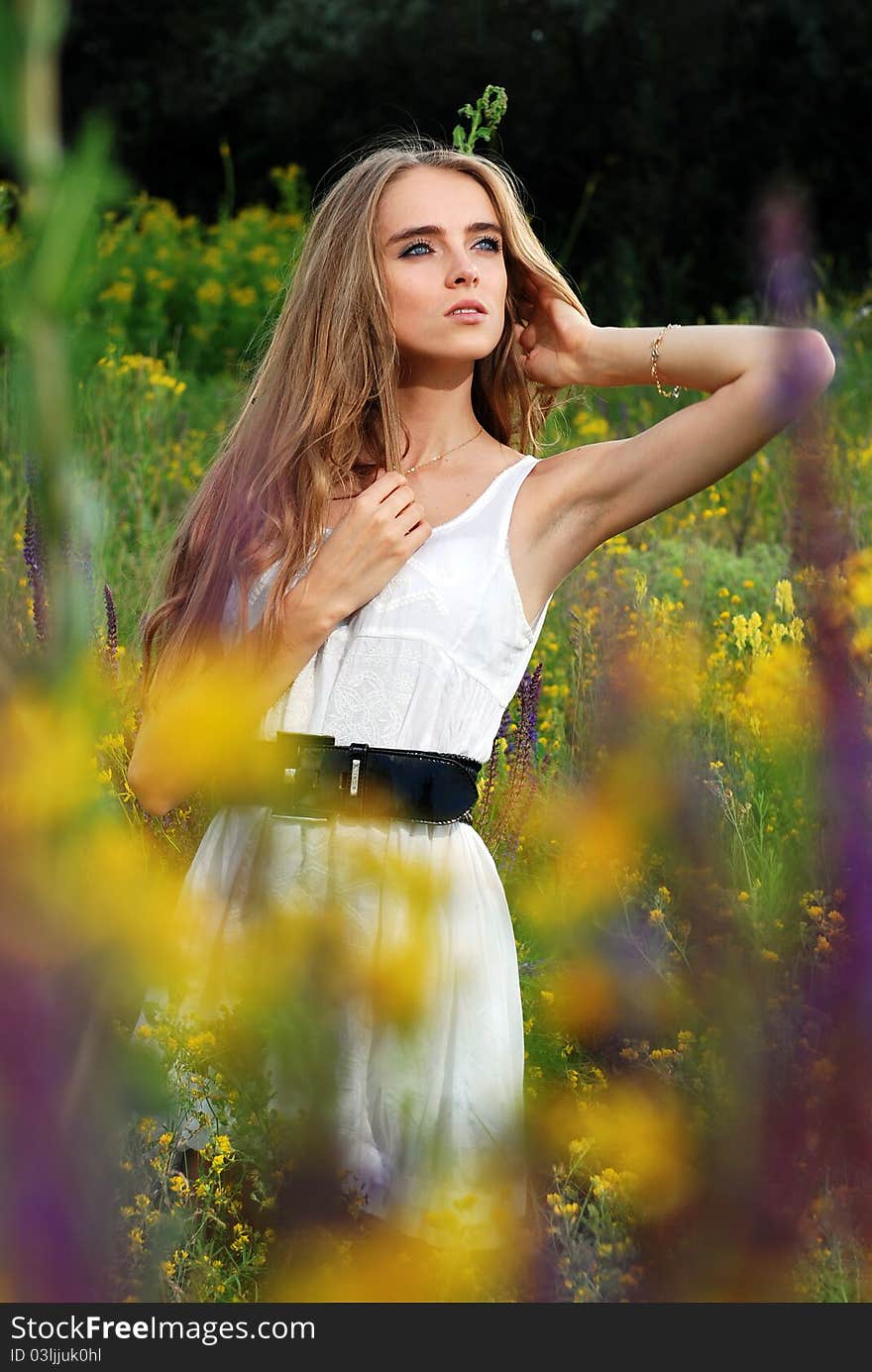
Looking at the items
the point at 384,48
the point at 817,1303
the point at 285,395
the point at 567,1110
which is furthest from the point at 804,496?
the point at 384,48

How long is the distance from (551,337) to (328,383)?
321mm

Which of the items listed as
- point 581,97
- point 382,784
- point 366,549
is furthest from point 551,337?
point 581,97

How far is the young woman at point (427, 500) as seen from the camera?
1797 millimetres

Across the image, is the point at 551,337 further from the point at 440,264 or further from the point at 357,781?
the point at 357,781

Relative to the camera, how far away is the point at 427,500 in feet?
6.54

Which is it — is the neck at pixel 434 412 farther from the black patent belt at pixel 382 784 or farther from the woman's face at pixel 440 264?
the black patent belt at pixel 382 784

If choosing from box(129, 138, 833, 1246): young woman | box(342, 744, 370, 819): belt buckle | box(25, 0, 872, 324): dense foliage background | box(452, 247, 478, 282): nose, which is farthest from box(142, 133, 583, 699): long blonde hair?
box(25, 0, 872, 324): dense foliage background

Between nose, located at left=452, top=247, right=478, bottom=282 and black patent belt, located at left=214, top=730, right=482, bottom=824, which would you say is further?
nose, located at left=452, top=247, right=478, bottom=282

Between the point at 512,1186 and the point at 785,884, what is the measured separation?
0.68 m

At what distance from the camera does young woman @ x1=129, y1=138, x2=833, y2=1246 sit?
180 cm

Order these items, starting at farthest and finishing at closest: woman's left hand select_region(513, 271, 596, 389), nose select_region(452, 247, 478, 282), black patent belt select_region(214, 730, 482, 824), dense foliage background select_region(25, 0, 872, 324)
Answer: dense foliage background select_region(25, 0, 872, 324) < woman's left hand select_region(513, 271, 596, 389) < nose select_region(452, 247, 478, 282) < black patent belt select_region(214, 730, 482, 824)

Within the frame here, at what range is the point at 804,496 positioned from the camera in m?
0.68

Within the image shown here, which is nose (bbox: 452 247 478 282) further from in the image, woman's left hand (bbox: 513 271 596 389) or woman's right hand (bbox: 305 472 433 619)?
woman's right hand (bbox: 305 472 433 619)

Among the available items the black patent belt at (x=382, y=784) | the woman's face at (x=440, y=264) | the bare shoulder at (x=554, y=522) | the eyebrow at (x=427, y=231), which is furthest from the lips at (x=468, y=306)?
the black patent belt at (x=382, y=784)
